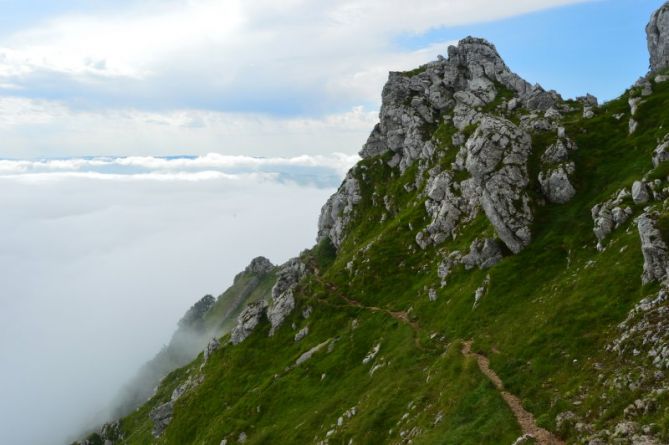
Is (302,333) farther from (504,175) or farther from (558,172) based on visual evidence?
(558,172)

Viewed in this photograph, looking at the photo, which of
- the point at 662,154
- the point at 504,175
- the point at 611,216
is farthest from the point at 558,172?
the point at 611,216

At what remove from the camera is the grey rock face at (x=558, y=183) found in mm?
69875

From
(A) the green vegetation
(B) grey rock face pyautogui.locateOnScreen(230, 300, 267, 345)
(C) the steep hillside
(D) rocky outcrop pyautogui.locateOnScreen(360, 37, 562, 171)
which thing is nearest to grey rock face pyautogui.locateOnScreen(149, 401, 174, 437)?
(C) the steep hillside

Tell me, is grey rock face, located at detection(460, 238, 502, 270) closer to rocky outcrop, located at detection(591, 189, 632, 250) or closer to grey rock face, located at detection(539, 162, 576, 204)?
grey rock face, located at detection(539, 162, 576, 204)

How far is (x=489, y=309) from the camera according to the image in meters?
59.1

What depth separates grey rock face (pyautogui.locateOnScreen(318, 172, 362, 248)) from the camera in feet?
522

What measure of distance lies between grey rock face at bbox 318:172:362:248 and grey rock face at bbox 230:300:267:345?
159 ft

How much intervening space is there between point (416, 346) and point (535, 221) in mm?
27596

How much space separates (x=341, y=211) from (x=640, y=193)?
120m

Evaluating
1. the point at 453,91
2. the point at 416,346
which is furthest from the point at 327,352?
the point at 453,91

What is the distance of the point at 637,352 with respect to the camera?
31.9 metres

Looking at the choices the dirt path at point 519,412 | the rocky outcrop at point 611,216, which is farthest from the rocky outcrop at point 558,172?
the dirt path at point 519,412

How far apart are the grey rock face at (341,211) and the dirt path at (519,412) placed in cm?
11022

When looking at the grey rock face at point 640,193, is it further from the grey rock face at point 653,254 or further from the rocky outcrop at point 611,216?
the grey rock face at point 653,254
